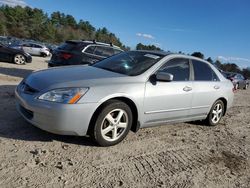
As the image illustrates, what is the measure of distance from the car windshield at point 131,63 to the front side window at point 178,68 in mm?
208

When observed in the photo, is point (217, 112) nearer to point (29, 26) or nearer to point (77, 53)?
point (77, 53)

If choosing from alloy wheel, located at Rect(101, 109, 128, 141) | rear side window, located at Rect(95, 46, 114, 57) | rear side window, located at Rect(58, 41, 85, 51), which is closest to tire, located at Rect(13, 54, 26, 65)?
rear side window, located at Rect(58, 41, 85, 51)

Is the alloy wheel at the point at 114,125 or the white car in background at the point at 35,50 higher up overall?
the white car in background at the point at 35,50

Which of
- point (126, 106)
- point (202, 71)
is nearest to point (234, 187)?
point (126, 106)

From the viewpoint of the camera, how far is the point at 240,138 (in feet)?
19.7

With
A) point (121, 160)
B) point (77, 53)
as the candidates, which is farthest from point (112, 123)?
point (77, 53)

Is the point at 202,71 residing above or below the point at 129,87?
above

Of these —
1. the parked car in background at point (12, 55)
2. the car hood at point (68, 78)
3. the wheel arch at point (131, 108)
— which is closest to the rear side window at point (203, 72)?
the wheel arch at point (131, 108)

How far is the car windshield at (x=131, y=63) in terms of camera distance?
491 cm

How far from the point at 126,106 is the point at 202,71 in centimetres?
244

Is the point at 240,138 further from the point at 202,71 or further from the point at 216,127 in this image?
the point at 202,71

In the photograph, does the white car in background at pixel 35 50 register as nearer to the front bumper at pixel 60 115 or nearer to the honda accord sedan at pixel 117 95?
the honda accord sedan at pixel 117 95

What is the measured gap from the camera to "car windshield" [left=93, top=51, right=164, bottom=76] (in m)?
4.91

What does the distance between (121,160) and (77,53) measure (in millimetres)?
6860
